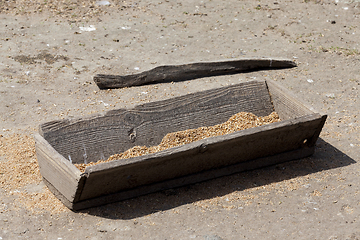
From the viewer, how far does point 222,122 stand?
5.42 metres

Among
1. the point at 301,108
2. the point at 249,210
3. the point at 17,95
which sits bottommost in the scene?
the point at 17,95

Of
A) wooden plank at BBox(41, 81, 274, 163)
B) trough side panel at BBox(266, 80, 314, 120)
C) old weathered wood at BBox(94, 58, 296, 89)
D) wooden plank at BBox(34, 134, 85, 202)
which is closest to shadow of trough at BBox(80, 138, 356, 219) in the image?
wooden plank at BBox(34, 134, 85, 202)

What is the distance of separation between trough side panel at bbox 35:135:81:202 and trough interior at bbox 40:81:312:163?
319mm

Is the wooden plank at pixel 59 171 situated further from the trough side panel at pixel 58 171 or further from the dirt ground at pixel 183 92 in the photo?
the dirt ground at pixel 183 92

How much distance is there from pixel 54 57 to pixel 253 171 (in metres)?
4.12

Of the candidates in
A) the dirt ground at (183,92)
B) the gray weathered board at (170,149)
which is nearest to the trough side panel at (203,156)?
the gray weathered board at (170,149)

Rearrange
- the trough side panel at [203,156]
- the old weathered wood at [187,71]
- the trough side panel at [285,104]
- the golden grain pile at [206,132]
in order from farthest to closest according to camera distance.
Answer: the old weathered wood at [187,71], the trough side panel at [285,104], the golden grain pile at [206,132], the trough side panel at [203,156]

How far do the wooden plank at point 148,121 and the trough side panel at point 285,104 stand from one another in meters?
0.10

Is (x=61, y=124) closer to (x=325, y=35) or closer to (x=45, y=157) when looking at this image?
(x=45, y=157)

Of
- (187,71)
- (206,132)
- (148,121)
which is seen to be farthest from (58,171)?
(187,71)

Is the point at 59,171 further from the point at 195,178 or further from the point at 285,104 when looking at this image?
the point at 285,104

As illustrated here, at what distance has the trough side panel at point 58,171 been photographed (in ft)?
12.6

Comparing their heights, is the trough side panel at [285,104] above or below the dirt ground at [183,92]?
above

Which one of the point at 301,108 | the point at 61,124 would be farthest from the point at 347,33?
the point at 61,124
